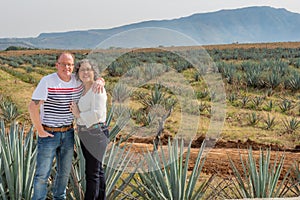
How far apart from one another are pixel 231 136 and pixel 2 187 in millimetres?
5869

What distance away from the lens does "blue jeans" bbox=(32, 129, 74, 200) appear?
10.4 feet

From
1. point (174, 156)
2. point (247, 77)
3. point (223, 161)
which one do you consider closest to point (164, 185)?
point (174, 156)

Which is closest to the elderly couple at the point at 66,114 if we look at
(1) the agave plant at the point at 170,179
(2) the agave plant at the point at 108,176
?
(2) the agave plant at the point at 108,176

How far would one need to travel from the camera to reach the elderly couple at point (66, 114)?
3.04 meters

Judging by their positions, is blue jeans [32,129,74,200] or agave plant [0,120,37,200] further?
agave plant [0,120,37,200]

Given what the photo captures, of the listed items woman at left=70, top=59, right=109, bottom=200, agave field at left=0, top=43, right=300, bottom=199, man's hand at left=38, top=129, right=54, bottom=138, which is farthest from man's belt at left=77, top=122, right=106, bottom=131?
agave field at left=0, top=43, right=300, bottom=199

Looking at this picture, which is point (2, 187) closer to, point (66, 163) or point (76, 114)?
point (66, 163)

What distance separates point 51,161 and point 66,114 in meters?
0.41

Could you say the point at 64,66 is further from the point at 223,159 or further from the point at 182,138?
the point at 223,159

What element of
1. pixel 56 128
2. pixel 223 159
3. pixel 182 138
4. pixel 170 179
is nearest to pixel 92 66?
pixel 56 128

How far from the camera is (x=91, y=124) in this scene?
123 inches

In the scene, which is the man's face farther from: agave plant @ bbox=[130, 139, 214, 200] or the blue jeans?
agave plant @ bbox=[130, 139, 214, 200]

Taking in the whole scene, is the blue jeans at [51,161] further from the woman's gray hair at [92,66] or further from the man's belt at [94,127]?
the woman's gray hair at [92,66]

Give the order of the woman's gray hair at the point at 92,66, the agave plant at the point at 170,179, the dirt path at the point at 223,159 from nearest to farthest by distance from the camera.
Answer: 1. the woman's gray hair at the point at 92,66
2. the agave plant at the point at 170,179
3. the dirt path at the point at 223,159
